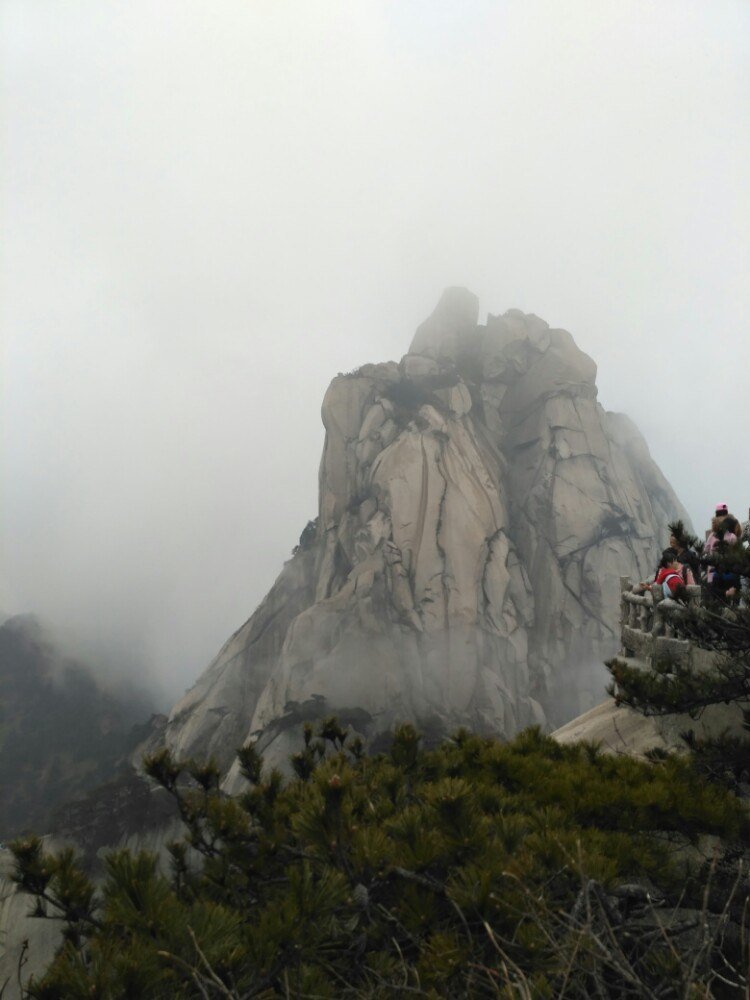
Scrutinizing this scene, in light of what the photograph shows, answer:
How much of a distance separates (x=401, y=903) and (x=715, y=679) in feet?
15.8

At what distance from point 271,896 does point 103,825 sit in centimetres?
3175

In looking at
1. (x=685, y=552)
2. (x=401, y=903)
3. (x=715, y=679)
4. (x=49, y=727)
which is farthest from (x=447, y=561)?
(x=49, y=727)

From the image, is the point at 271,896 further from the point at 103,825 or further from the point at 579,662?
the point at 579,662

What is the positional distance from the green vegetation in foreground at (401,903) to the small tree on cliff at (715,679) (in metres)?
1.12

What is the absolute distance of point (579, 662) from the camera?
44.0 m

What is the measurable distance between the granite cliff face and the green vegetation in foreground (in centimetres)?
3052

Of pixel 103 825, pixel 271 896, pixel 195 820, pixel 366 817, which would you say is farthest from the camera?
pixel 103 825

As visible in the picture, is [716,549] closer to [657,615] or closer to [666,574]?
[666,574]

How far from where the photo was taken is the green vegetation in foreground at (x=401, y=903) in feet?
8.82

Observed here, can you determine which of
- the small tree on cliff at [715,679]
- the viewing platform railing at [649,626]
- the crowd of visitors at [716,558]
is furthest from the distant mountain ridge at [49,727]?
the crowd of visitors at [716,558]

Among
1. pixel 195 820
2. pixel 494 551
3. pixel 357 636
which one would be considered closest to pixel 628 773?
pixel 195 820

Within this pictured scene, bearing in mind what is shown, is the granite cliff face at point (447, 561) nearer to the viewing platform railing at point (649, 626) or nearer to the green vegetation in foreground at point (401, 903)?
the viewing platform railing at point (649, 626)

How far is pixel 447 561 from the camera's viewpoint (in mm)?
44250

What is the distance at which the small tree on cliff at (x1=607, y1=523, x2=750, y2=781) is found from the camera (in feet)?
20.2
